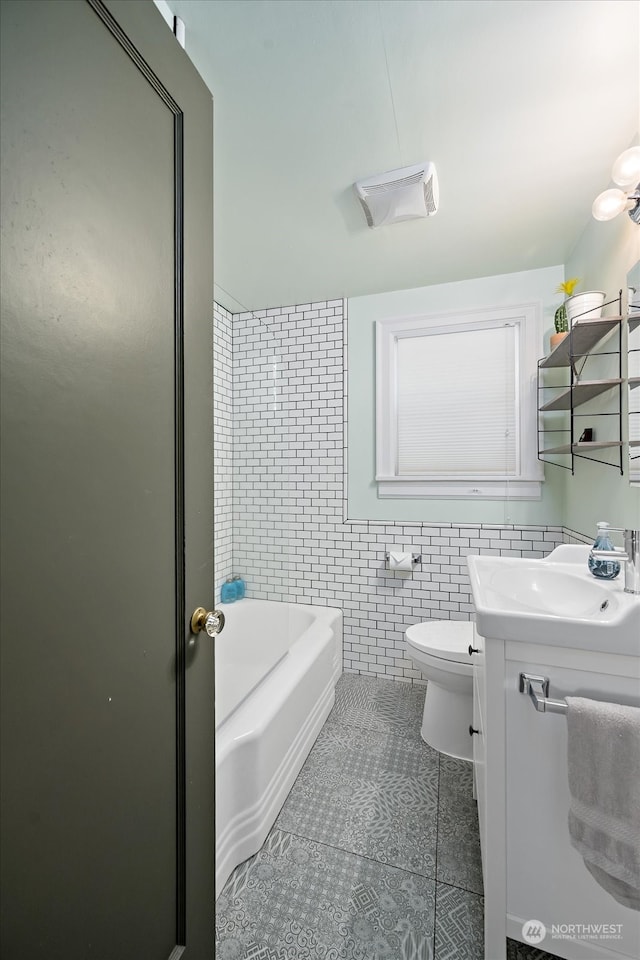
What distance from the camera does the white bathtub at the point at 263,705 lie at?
1.39 m

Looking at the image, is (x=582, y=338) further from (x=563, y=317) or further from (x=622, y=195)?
(x=622, y=195)

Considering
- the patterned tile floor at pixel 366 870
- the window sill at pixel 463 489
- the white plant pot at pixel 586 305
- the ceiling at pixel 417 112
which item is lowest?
the patterned tile floor at pixel 366 870

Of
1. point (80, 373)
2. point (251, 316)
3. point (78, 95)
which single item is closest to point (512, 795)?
point (80, 373)

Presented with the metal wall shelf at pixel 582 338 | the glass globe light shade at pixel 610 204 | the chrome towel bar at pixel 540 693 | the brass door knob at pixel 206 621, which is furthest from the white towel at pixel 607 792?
the glass globe light shade at pixel 610 204

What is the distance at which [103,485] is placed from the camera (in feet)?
2.19

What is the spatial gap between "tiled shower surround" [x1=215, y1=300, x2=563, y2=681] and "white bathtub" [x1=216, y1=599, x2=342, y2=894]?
0.62ft

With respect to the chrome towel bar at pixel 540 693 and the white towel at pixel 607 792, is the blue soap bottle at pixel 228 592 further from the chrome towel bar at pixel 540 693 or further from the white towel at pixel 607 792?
the white towel at pixel 607 792

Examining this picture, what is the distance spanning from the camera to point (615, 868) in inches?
34.0

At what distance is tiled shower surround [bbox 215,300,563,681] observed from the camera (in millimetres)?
2430

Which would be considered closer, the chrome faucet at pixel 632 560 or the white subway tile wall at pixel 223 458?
the chrome faucet at pixel 632 560

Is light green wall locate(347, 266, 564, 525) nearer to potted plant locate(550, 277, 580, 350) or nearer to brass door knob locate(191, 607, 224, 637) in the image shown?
potted plant locate(550, 277, 580, 350)

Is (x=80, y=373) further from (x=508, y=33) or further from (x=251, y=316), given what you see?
(x=251, y=316)

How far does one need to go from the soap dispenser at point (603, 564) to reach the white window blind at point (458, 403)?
1.15 meters

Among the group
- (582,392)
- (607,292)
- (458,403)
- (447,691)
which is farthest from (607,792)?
(458,403)
